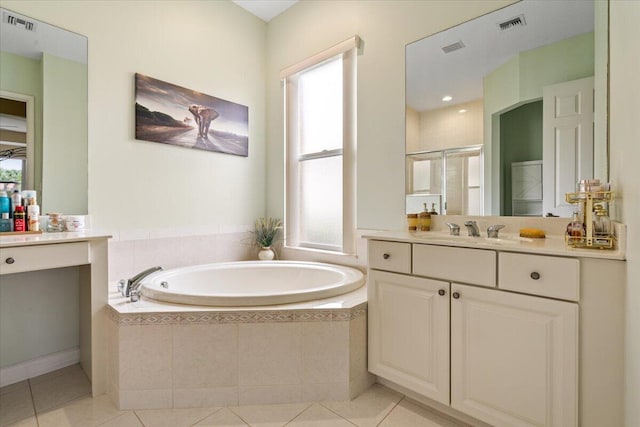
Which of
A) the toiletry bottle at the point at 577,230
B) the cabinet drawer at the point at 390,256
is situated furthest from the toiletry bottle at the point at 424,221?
the toiletry bottle at the point at 577,230

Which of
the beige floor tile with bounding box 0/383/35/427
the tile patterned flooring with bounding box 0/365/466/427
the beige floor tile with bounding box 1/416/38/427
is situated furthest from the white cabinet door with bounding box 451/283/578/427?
the beige floor tile with bounding box 0/383/35/427

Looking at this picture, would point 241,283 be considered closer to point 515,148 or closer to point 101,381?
point 101,381

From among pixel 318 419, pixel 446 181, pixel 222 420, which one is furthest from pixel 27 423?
pixel 446 181

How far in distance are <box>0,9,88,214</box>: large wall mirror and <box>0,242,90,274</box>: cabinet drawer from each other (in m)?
0.52

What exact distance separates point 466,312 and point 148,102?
8.25 ft

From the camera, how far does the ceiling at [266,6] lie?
2.88m

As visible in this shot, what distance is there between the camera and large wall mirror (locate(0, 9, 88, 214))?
183cm

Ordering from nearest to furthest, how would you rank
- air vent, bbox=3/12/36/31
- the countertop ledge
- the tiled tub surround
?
the countertop ledge < the tiled tub surround < air vent, bbox=3/12/36/31

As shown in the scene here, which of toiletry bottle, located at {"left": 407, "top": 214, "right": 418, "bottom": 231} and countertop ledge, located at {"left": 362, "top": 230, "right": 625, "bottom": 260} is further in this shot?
toiletry bottle, located at {"left": 407, "top": 214, "right": 418, "bottom": 231}

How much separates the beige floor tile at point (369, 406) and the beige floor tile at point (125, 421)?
0.92 m

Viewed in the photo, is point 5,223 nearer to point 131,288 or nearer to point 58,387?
point 131,288

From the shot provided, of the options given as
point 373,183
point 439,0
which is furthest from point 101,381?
point 439,0

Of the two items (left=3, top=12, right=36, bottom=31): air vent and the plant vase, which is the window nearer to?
the plant vase

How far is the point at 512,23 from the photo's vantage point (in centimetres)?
178
